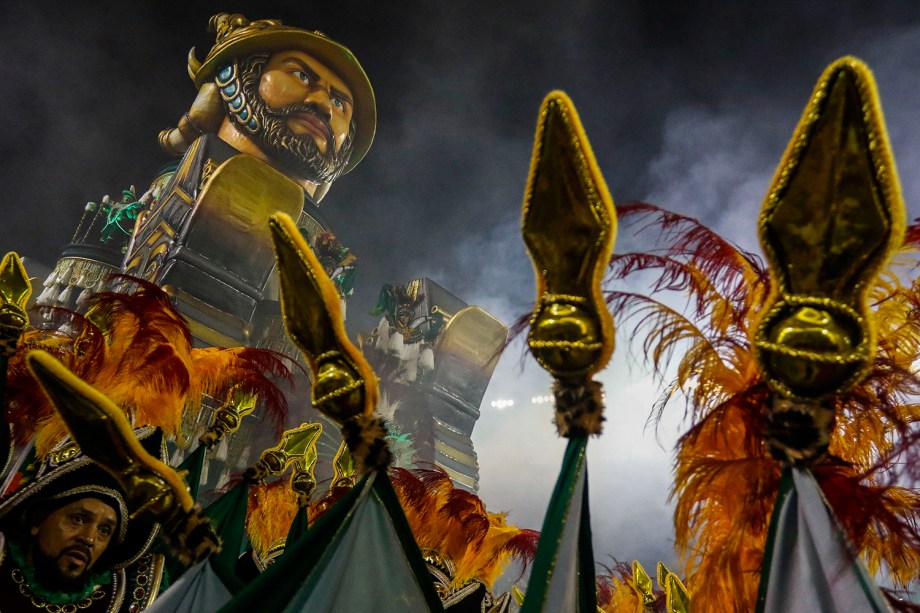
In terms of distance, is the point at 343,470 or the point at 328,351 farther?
the point at 343,470

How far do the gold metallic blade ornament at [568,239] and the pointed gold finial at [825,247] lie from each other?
0.23 m

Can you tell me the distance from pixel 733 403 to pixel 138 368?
2225mm

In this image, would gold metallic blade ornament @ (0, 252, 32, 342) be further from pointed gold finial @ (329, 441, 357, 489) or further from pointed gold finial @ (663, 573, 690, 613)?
pointed gold finial @ (663, 573, 690, 613)

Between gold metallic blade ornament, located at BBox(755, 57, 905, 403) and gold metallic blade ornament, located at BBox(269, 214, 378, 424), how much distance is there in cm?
73

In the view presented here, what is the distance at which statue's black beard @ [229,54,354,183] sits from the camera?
12.2 meters

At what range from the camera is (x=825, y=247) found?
0.79 metres

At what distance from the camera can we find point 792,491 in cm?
79

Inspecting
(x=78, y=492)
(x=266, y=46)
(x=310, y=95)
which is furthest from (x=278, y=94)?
(x=78, y=492)

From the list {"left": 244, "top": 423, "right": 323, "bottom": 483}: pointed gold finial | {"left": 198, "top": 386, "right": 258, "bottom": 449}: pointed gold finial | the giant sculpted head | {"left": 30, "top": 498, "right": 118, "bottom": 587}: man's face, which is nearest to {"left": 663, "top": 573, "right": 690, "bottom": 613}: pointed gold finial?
{"left": 244, "top": 423, "right": 323, "bottom": 483}: pointed gold finial

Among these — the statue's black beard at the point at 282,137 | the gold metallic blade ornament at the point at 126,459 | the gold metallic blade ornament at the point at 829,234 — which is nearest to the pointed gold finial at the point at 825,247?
the gold metallic blade ornament at the point at 829,234

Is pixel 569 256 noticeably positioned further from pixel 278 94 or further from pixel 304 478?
pixel 278 94

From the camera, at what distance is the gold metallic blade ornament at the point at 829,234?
2.43 feet

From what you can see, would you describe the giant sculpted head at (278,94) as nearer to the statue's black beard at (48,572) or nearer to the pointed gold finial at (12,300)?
the pointed gold finial at (12,300)

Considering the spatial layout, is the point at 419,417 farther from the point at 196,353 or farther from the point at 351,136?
the point at 196,353
